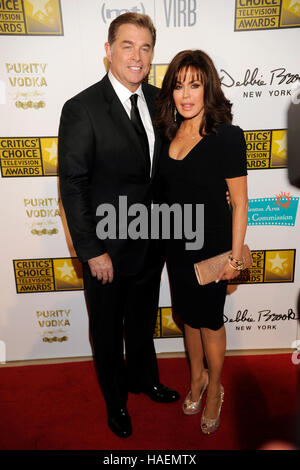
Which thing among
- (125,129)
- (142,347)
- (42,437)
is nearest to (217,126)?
(125,129)

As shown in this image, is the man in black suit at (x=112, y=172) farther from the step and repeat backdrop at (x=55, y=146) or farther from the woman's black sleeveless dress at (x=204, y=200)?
the step and repeat backdrop at (x=55, y=146)

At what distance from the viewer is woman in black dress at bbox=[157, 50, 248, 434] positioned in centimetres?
175

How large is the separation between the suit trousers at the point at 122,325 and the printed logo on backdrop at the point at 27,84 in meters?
1.07

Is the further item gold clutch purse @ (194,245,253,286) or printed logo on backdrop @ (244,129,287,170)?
printed logo on backdrop @ (244,129,287,170)

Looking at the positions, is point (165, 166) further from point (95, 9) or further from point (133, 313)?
point (95, 9)

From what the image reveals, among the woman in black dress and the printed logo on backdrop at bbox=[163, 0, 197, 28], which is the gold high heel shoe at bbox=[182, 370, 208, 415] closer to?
the woman in black dress

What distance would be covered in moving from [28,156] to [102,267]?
986 mm

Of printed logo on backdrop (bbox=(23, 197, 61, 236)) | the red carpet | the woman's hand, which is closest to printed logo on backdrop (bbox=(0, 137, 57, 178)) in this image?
printed logo on backdrop (bbox=(23, 197, 61, 236))

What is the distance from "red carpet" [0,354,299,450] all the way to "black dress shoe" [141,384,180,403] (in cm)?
3

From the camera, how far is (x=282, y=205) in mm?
2586

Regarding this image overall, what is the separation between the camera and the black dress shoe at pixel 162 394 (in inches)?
93.7

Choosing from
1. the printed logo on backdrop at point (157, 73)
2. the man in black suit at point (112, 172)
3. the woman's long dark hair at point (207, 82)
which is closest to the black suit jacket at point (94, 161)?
the man in black suit at point (112, 172)

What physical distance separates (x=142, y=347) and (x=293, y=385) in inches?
39.4

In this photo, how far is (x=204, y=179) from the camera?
5.83 feet
